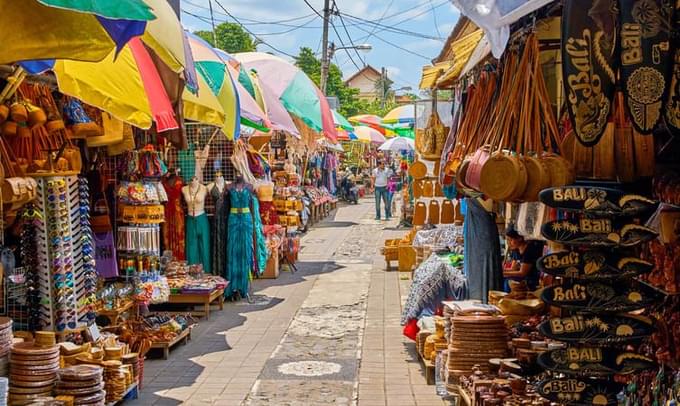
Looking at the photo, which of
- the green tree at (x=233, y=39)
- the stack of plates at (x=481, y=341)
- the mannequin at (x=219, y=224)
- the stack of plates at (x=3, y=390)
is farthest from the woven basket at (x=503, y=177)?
the green tree at (x=233, y=39)

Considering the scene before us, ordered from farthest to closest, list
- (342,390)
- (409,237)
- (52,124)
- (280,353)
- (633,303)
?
(409,237) < (280,353) < (342,390) < (52,124) < (633,303)

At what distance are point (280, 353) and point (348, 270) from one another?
6.18 metres

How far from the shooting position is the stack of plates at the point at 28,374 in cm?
511

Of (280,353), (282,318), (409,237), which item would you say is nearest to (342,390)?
(280,353)

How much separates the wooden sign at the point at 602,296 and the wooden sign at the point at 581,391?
35 centimetres

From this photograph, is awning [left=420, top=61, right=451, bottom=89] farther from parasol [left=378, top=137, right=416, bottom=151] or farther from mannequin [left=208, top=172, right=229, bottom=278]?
parasol [left=378, top=137, right=416, bottom=151]

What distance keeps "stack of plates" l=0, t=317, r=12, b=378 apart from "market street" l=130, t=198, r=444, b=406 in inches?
51.3

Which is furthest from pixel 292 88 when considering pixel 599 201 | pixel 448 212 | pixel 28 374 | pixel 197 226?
pixel 599 201

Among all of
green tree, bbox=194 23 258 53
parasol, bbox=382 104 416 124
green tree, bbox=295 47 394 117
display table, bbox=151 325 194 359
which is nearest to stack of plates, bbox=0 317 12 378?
display table, bbox=151 325 194 359

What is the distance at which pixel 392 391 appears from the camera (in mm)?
6457

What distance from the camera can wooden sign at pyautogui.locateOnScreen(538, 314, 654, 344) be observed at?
325 cm

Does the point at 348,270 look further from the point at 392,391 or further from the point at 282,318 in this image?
the point at 392,391

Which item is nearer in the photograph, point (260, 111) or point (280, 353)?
point (280, 353)

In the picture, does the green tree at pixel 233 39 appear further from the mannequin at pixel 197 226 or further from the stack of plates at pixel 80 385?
the stack of plates at pixel 80 385
